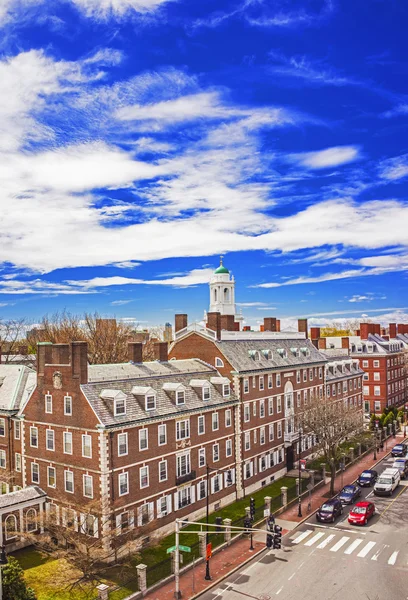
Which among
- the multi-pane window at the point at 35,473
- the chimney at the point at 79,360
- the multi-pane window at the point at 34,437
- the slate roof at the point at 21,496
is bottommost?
the slate roof at the point at 21,496

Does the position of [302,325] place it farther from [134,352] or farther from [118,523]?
[118,523]

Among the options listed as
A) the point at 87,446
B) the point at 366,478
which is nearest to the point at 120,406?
the point at 87,446

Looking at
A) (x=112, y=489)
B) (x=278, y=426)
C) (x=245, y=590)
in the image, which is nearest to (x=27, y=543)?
(x=112, y=489)

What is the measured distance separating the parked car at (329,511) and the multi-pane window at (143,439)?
17499 millimetres

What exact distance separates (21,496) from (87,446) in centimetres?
735

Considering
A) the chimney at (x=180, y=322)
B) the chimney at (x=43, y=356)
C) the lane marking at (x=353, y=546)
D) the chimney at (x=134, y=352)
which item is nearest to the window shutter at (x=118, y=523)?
the chimney at (x=43, y=356)

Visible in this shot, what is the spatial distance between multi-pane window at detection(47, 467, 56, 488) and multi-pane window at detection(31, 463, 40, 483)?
1.60m

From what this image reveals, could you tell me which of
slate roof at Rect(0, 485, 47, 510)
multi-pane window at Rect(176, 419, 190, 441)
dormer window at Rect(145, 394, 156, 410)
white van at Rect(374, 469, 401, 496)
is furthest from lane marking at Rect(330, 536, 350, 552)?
slate roof at Rect(0, 485, 47, 510)

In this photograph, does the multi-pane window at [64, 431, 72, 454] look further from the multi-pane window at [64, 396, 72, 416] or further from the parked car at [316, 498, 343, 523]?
the parked car at [316, 498, 343, 523]

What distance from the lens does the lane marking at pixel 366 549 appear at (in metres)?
38.5

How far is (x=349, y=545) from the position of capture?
1598 inches

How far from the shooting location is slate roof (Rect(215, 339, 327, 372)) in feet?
181

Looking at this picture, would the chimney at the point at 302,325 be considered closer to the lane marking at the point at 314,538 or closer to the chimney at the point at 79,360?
A: the lane marking at the point at 314,538

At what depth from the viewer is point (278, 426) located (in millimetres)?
60438
